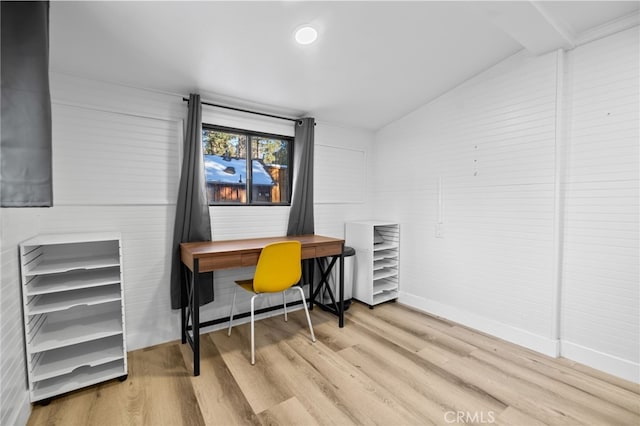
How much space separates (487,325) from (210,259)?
2.55m

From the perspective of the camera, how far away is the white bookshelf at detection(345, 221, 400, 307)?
3.39 metres

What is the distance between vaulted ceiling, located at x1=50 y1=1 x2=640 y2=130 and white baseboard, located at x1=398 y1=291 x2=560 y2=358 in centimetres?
230

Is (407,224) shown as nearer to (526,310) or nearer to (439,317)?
(439,317)

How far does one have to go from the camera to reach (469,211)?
292 cm

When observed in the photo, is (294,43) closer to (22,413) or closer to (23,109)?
(23,109)

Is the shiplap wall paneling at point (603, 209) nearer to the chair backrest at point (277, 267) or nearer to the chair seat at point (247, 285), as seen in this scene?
the chair backrest at point (277, 267)

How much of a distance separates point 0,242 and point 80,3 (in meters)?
1.33

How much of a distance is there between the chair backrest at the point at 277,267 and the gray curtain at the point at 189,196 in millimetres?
591

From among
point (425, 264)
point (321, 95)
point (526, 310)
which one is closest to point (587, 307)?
point (526, 310)

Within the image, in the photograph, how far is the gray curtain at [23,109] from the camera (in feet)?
3.84

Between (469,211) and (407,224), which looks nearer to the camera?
(469,211)

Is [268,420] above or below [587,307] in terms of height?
below

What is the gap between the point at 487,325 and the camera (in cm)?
277

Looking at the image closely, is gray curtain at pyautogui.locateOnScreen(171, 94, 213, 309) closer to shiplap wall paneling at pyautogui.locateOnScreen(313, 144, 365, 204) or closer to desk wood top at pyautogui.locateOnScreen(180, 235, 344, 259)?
desk wood top at pyautogui.locateOnScreen(180, 235, 344, 259)
